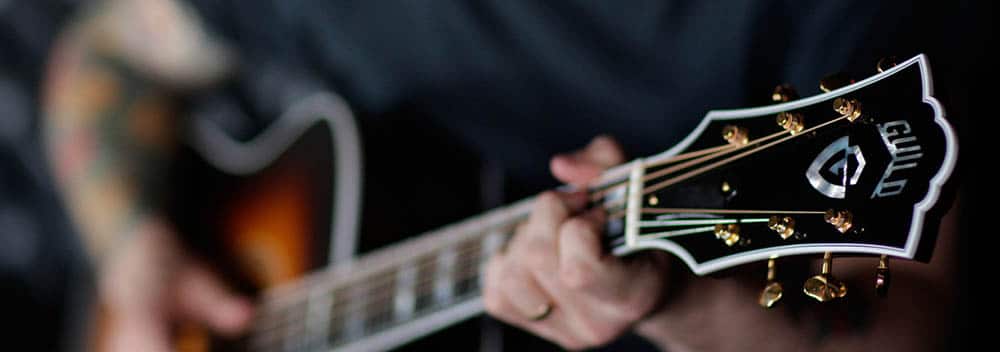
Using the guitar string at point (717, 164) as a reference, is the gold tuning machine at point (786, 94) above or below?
above

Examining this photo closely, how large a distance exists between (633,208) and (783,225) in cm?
13

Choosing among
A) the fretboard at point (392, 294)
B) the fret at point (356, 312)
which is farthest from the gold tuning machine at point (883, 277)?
the fret at point (356, 312)

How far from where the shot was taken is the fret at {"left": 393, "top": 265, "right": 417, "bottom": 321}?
734 millimetres

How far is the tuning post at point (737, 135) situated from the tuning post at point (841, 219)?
0.08m

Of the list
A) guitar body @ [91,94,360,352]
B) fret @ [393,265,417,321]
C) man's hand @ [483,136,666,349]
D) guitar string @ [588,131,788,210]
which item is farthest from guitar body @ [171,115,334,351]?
guitar string @ [588,131,788,210]

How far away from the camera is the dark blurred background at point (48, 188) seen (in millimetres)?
803

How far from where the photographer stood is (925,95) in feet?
1.24

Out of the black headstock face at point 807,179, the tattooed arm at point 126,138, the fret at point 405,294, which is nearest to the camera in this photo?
the black headstock face at point 807,179

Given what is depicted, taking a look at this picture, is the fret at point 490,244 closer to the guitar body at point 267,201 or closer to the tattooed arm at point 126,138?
the guitar body at point 267,201

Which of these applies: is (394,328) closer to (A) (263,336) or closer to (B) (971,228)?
(A) (263,336)

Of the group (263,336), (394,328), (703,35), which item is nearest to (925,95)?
(703,35)

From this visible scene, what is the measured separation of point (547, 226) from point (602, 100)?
0.16 m

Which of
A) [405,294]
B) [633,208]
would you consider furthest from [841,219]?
[405,294]

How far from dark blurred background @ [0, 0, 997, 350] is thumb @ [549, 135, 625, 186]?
0.12m
